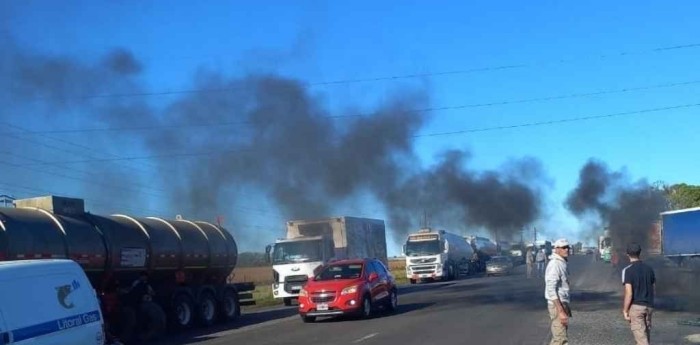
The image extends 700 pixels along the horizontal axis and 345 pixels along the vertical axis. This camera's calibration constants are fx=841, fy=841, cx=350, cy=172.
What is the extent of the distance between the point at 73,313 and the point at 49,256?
8.89 metres

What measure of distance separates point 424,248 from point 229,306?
22.3 meters

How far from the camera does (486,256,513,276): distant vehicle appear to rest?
172 feet

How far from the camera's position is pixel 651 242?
31.9 meters

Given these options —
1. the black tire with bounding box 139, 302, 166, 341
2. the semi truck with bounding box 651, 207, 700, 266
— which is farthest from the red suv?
the semi truck with bounding box 651, 207, 700, 266

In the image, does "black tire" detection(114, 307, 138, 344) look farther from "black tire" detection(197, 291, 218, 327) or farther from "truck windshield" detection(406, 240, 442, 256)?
"truck windshield" detection(406, 240, 442, 256)

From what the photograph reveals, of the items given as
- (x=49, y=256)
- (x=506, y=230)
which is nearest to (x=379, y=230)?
(x=506, y=230)

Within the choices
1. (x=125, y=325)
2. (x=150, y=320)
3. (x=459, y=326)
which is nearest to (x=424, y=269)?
(x=150, y=320)

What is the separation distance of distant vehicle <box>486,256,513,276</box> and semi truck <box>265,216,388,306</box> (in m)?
19.8

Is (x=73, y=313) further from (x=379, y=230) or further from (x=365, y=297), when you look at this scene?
(x=379, y=230)

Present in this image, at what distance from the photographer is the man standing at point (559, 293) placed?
10.1 meters

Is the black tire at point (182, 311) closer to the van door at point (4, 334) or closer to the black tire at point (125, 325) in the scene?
the black tire at point (125, 325)

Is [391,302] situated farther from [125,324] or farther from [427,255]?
[427,255]

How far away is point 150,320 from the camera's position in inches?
776

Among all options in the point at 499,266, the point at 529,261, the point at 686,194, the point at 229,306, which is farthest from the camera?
the point at 686,194
